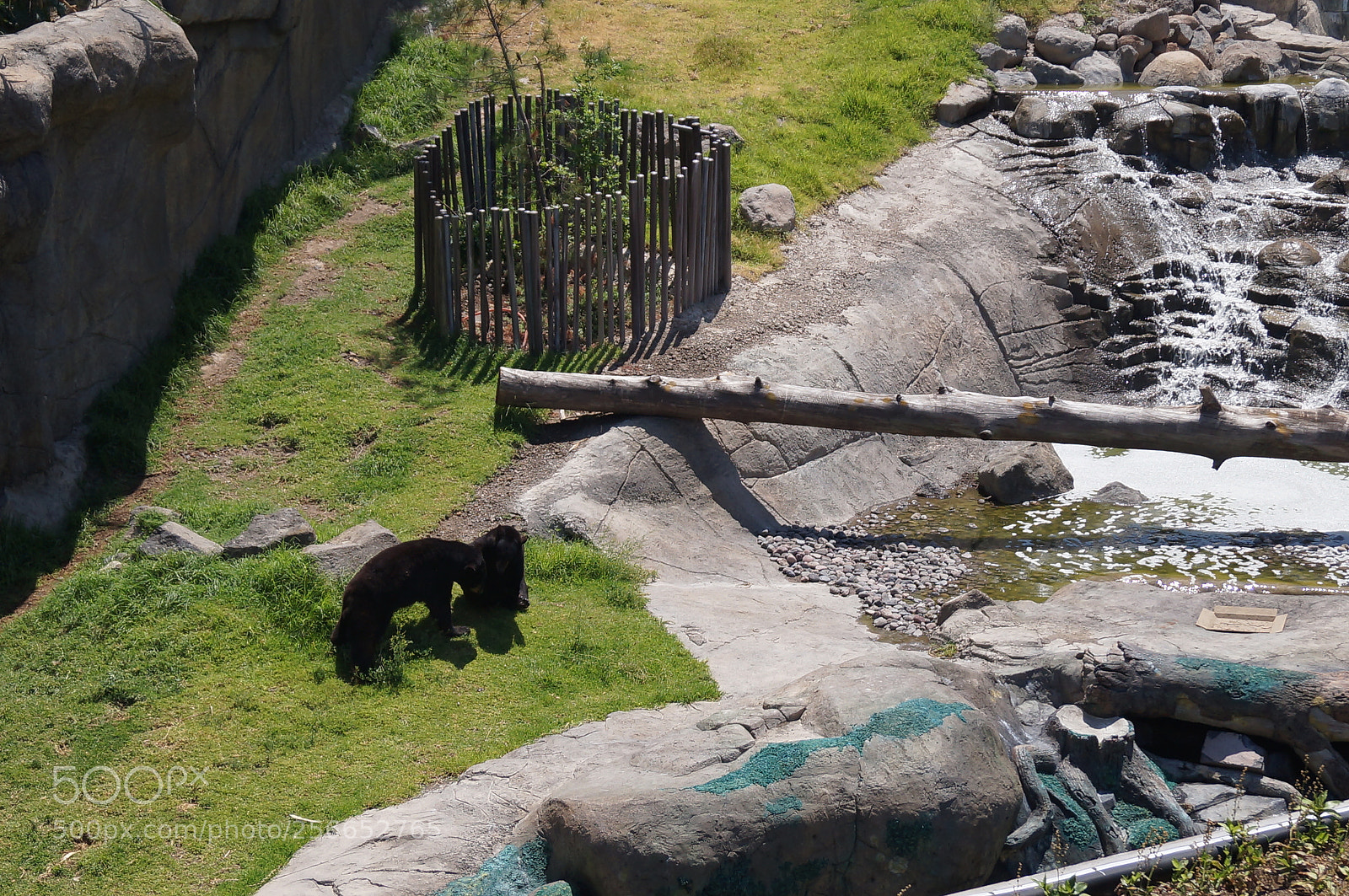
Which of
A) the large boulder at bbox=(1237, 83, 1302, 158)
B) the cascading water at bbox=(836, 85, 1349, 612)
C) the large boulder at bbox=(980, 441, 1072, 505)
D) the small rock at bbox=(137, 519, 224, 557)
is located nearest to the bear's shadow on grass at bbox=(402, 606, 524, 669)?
the small rock at bbox=(137, 519, 224, 557)

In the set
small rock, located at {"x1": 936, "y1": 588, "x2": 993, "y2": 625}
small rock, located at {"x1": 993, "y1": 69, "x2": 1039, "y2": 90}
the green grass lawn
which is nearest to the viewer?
the green grass lawn

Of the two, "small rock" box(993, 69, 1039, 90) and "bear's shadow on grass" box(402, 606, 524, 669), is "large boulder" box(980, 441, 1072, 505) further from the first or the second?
"small rock" box(993, 69, 1039, 90)

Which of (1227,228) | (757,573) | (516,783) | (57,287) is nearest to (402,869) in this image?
(516,783)

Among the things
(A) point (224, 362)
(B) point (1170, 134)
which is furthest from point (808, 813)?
(B) point (1170, 134)

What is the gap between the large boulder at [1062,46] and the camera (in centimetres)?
1838

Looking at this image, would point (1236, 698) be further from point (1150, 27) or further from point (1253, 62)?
point (1150, 27)

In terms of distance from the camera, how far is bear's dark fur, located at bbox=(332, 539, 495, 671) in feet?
20.5

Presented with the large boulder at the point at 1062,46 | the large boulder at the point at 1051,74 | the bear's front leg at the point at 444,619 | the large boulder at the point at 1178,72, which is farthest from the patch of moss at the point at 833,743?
the large boulder at the point at 1178,72

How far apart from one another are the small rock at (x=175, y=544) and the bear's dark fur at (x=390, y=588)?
131cm

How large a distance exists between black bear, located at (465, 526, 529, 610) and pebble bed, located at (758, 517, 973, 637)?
275 centimetres

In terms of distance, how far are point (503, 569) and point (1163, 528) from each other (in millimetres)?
6057

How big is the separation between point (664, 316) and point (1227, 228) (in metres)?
8.11

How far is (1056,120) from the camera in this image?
52.3 feet

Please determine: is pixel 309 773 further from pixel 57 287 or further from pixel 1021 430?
pixel 1021 430
